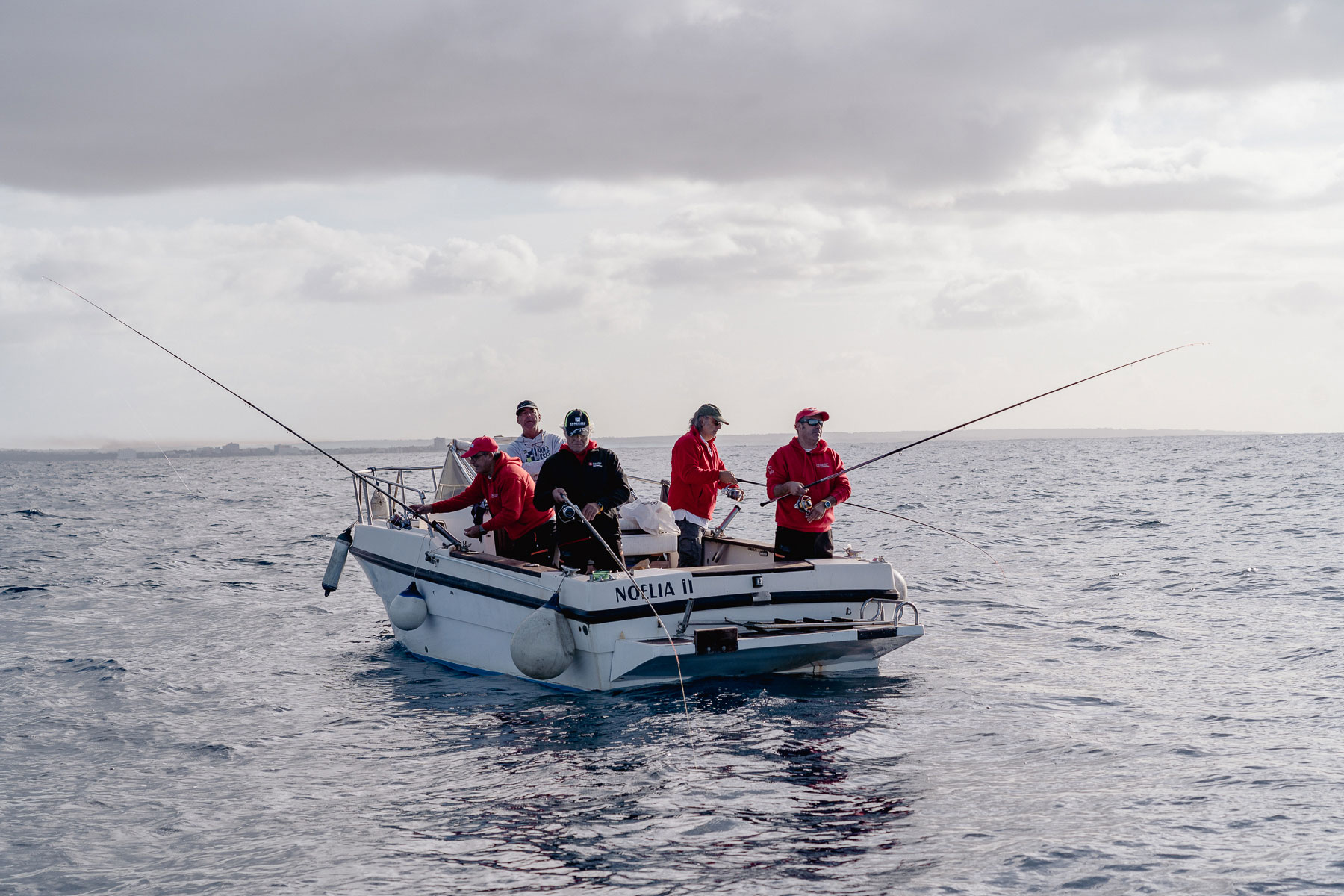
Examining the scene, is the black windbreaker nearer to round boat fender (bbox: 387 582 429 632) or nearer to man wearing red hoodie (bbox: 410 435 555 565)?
man wearing red hoodie (bbox: 410 435 555 565)

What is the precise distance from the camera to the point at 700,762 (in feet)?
22.5

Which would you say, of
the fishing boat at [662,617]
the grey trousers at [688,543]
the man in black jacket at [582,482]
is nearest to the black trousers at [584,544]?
the man in black jacket at [582,482]

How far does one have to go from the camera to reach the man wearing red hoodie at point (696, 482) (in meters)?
9.51

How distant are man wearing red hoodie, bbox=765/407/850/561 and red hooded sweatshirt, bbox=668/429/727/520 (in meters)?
0.64

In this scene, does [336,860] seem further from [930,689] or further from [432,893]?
[930,689]

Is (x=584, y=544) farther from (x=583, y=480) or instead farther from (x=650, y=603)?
(x=650, y=603)

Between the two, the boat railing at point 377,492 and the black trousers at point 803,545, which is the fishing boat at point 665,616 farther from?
the boat railing at point 377,492

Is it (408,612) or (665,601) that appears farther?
(408,612)

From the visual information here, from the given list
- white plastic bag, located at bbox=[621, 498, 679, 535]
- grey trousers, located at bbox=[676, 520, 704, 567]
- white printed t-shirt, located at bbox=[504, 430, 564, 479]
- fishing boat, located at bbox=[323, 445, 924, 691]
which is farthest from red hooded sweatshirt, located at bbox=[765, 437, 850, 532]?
white printed t-shirt, located at bbox=[504, 430, 564, 479]

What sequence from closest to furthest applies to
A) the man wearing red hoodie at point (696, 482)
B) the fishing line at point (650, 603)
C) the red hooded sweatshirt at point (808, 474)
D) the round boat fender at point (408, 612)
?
the fishing line at point (650, 603) < the red hooded sweatshirt at point (808, 474) < the man wearing red hoodie at point (696, 482) < the round boat fender at point (408, 612)

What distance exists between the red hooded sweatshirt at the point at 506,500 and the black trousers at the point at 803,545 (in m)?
2.01

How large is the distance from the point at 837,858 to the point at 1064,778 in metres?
1.98

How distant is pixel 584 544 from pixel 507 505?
92 centimetres

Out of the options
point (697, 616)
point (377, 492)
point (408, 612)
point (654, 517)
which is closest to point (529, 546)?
point (654, 517)
